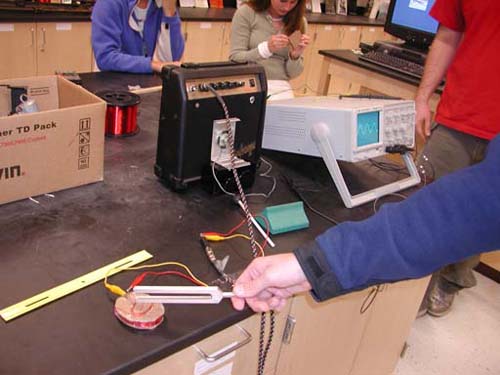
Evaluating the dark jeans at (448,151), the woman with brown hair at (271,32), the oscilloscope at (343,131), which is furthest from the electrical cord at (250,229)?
the woman with brown hair at (271,32)

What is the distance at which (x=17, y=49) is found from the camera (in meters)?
3.13

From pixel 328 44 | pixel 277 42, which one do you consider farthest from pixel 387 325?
pixel 328 44

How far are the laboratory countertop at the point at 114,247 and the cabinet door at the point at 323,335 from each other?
0.20m

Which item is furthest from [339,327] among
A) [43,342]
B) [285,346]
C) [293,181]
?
[43,342]

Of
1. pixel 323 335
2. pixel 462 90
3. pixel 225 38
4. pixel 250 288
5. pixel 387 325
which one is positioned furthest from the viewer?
pixel 225 38

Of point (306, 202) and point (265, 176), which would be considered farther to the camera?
point (265, 176)

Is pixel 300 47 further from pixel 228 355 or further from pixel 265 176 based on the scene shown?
pixel 228 355

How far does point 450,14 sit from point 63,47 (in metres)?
2.55

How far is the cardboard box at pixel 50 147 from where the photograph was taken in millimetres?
1034

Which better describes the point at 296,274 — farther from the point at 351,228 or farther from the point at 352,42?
the point at 352,42

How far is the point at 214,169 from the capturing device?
1.25 m

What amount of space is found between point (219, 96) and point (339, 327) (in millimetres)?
717

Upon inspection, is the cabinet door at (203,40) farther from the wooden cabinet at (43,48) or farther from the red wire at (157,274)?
the red wire at (157,274)

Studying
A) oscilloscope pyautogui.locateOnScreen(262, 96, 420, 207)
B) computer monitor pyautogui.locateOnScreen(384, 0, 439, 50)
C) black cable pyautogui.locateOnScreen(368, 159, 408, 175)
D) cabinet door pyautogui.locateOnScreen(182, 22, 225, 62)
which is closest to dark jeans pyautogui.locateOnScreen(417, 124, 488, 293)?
black cable pyautogui.locateOnScreen(368, 159, 408, 175)
